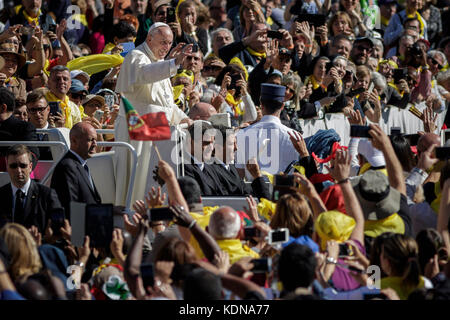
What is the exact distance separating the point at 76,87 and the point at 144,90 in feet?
4.47

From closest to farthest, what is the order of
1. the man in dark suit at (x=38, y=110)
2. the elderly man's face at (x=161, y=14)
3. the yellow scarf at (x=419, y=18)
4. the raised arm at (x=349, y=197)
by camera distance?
1. the raised arm at (x=349, y=197)
2. the man in dark suit at (x=38, y=110)
3. the elderly man's face at (x=161, y=14)
4. the yellow scarf at (x=419, y=18)

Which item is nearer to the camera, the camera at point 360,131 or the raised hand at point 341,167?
the raised hand at point 341,167

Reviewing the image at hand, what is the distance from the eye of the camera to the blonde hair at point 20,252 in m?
6.06

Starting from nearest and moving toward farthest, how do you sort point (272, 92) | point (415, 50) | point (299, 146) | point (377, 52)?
point (299, 146), point (272, 92), point (415, 50), point (377, 52)

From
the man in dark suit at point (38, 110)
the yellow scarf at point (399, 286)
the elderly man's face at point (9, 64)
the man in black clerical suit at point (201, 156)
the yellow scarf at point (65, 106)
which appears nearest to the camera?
the yellow scarf at point (399, 286)

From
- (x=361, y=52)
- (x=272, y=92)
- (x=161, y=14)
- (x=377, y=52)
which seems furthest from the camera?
(x=377, y=52)

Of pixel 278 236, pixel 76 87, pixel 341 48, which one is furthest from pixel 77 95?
pixel 278 236

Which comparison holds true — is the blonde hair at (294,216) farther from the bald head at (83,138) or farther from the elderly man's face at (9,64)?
the elderly man's face at (9,64)

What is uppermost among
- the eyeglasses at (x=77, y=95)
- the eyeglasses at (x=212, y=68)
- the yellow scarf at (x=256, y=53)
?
the yellow scarf at (x=256, y=53)

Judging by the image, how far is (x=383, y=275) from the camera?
646cm

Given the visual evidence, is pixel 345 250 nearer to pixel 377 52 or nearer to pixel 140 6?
pixel 140 6

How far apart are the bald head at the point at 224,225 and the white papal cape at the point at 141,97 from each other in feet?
7.77

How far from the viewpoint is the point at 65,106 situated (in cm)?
984

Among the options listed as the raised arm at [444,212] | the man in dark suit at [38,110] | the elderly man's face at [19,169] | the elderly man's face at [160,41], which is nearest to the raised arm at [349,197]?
the raised arm at [444,212]
